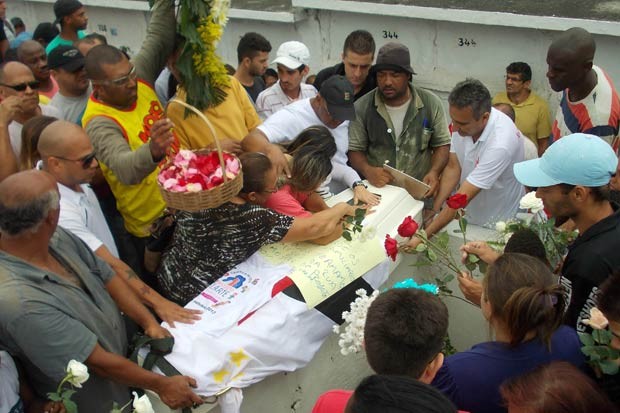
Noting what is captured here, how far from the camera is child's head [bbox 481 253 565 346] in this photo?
2.20 metres

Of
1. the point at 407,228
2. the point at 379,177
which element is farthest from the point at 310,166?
the point at 379,177

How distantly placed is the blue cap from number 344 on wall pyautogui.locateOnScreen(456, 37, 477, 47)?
14.7 ft

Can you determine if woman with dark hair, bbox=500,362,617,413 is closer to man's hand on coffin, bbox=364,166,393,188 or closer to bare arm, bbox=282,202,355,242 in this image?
bare arm, bbox=282,202,355,242

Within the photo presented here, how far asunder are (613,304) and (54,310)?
2124mm

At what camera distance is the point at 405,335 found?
2.13 metres

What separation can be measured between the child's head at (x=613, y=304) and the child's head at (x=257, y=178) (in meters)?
1.68

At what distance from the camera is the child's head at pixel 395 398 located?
1517 millimetres

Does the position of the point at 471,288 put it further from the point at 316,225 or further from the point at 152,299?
the point at 152,299

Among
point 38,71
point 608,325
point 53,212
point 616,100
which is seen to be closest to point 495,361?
point 608,325

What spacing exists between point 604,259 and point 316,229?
1404 millimetres

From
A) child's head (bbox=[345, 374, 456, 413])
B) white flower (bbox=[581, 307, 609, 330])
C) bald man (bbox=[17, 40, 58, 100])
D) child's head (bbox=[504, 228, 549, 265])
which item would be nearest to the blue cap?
child's head (bbox=[504, 228, 549, 265])

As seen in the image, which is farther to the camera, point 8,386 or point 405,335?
point 8,386

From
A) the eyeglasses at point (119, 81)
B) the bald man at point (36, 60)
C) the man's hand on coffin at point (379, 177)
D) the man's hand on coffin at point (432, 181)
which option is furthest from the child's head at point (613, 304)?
the bald man at point (36, 60)

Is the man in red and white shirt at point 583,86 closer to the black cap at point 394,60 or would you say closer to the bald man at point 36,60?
the black cap at point 394,60
